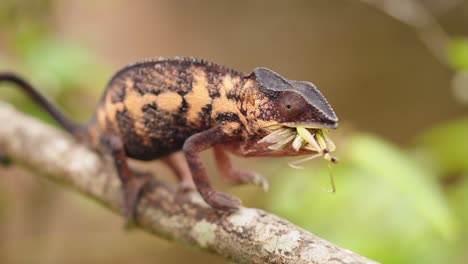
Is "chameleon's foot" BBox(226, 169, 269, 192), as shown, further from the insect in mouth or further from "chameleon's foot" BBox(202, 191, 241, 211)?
the insect in mouth

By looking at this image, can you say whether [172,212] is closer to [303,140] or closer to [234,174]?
[234,174]

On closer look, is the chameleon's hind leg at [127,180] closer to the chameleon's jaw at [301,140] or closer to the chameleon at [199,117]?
the chameleon at [199,117]

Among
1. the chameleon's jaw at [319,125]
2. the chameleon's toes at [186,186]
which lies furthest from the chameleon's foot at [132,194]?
the chameleon's jaw at [319,125]

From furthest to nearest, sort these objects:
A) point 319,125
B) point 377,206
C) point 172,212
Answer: point 377,206 → point 172,212 → point 319,125

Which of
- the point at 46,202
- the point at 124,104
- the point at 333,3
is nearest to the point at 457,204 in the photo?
the point at 124,104

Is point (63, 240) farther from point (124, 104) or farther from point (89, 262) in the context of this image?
point (124, 104)

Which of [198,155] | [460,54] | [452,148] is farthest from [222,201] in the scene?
[452,148]

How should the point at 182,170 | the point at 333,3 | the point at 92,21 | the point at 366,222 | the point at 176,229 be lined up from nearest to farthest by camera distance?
the point at 176,229, the point at 366,222, the point at 182,170, the point at 92,21, the point at 333,3

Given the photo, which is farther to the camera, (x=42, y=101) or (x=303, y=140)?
(x=42, y=101)
